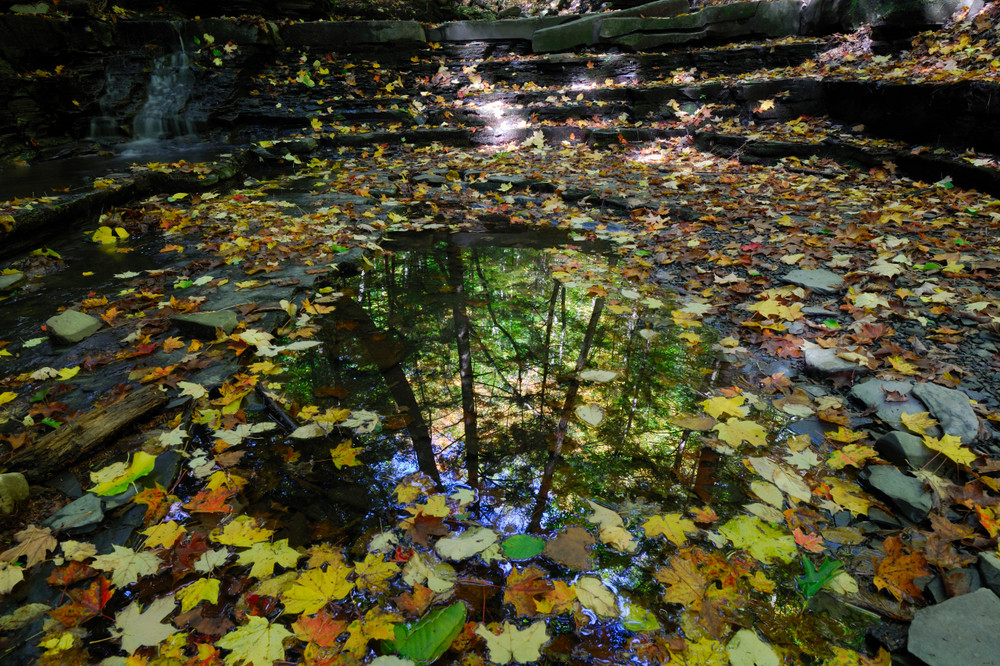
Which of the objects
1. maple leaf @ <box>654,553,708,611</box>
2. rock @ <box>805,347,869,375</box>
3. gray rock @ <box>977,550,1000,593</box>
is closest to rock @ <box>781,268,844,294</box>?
rock @ <box>805,347,869,375</box>

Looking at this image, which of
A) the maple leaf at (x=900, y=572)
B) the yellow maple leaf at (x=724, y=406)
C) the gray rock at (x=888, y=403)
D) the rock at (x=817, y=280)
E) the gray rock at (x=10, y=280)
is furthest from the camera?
the gray rock at (x=10, y=280)

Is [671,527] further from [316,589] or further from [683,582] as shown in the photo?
[316,589]

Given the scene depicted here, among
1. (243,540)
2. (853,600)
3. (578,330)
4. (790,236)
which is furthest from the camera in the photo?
(790,236)

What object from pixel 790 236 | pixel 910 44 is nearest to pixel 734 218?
pixel 790 236

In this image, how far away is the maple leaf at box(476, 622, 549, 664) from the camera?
107 centimetres

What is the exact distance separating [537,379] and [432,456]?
65 cm

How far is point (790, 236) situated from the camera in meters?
3.42

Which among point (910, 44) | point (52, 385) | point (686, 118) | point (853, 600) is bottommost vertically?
point (853, 600)

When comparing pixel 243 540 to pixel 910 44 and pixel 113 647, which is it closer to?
pixel 113 647

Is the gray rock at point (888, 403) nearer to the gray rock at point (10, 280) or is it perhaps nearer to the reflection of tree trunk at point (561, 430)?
the reflection of tree trunk at point (561, 430)

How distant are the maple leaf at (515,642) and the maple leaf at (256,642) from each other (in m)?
0.46

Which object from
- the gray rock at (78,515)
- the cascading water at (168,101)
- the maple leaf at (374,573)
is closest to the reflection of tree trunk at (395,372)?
the maple leaf at (374,573)

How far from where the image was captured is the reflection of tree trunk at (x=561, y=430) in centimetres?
146

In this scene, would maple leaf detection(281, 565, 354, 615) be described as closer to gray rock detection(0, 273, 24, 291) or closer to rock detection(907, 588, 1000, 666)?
rock detection(907, 588, 1000, 666)
